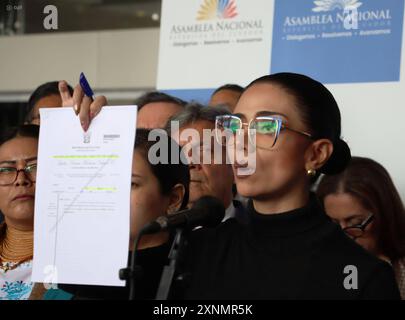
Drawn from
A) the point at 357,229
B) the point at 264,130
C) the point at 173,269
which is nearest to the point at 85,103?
the point at 264,130

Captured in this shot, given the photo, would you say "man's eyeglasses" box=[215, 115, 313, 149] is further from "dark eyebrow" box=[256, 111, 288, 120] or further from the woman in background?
the woman in background

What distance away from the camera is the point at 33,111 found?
3.14 meters

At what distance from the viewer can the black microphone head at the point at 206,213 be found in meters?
1.56

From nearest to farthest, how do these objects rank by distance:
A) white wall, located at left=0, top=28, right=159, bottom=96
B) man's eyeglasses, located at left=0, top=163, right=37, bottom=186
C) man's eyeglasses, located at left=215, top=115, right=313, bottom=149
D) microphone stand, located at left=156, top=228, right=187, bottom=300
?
1. microphone stand, located at left=156, top=228, right=187, bottom=300
2. man's eyeglasses, located at left=215, top=115, right=313, bottom=149
3. man's eyeglasses, located at left=0, top=163, right=37, bottom=186
4. white wall, located at left=0, top=28, right=159, bottom=96

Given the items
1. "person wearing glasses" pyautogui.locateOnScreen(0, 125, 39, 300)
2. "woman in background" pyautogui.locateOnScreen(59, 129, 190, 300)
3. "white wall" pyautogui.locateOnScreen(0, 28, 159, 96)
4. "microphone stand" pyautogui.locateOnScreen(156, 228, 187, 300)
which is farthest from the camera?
"white wall" pyautogui.locateOnScreen(0, 28, 159, 96)

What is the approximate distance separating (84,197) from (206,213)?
1.34 ft

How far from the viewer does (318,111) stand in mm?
1802

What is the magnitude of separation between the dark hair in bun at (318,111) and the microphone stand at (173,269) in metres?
0.48

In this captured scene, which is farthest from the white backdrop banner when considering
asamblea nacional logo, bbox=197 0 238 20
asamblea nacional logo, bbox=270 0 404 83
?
asamblea nacional logo, bbox=270 0 404 83

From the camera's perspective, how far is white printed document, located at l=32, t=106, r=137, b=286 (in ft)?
5.92

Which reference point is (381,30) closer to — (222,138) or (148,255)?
(222,138)

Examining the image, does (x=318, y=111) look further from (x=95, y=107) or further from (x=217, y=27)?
(x=217, y=27)

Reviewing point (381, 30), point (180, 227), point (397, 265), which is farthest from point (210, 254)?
point (381, 30)

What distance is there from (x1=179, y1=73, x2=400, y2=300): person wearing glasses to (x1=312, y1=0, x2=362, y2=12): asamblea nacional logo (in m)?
1.27
